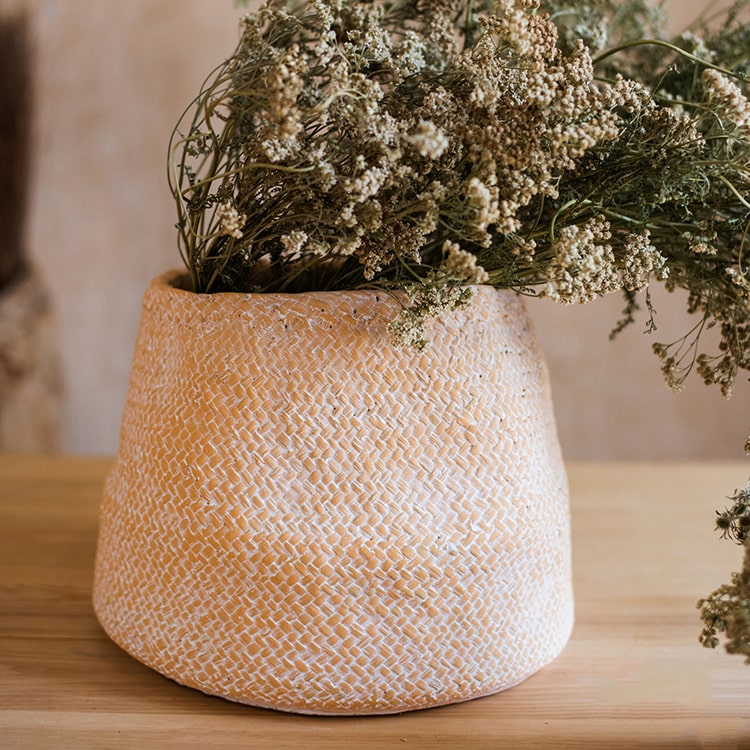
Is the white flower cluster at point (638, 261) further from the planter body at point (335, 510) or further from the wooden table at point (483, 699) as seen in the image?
the wooden table at point (483, 699)

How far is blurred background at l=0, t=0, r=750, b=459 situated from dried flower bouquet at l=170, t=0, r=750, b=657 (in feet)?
3.00

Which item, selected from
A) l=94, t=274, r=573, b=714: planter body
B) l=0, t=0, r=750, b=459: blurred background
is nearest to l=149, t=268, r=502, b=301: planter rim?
l=94, t=274, r=573, b=714: planter body

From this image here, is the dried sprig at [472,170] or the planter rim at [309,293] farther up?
the dried sprig at [472,170]

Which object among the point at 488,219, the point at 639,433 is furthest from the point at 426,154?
the point at 639,433

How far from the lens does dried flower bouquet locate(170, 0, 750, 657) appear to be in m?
0.47

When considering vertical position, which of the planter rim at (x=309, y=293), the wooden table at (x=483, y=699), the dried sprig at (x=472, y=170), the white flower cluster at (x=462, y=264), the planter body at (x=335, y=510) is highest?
the dried sprig at (x=472, y=170)

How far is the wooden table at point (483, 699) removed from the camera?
56 cm

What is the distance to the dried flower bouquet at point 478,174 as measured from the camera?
475 millimetres

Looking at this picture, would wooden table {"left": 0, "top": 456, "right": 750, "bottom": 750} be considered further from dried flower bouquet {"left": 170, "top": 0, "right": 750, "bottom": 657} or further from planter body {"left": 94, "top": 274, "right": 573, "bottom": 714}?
dried flower bouquet {"left": 170, "top": 0, "right": 750, "bottom": 657}

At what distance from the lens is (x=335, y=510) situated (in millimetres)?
544

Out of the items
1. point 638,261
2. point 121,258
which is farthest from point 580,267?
point 121,258

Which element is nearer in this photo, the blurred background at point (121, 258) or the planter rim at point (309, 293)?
the planter rim at point (309, 293)

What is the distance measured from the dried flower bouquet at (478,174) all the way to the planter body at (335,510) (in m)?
0.04

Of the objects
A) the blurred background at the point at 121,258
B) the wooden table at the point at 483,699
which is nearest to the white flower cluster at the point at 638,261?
the wooden table at the point at 483,699
